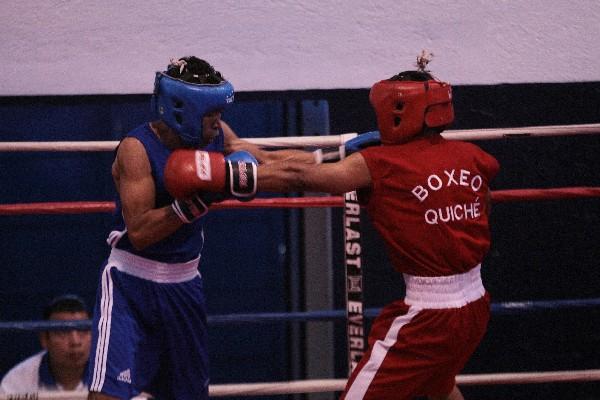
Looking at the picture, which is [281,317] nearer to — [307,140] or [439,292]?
[307,140]

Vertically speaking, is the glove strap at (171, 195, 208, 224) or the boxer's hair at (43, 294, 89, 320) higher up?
the glove strap at (171, 195, 208, 224)

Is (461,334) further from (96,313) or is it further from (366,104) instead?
(366,104)

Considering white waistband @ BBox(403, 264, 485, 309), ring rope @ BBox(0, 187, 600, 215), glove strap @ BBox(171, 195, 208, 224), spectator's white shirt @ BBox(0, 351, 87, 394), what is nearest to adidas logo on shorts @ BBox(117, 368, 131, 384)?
glove strap @ BBox(171, 195, 208, 224)

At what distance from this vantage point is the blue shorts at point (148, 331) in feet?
7.55

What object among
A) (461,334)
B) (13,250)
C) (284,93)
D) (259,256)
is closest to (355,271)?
(461,334)

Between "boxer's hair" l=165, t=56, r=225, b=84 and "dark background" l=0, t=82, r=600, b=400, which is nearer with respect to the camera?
"boxer's hair" l=165, t=56, r=225, b=84

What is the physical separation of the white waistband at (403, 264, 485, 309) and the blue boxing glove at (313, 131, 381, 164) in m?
0.38

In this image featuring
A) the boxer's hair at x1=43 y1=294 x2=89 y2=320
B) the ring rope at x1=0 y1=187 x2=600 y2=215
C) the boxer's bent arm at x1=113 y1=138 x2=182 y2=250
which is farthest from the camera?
the boxer's hair at x1=43 y1=294 x2=89 y2=320

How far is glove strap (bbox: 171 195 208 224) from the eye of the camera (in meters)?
2.24

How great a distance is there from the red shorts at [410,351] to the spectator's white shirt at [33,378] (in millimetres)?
1594

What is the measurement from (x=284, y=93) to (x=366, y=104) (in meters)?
0.51

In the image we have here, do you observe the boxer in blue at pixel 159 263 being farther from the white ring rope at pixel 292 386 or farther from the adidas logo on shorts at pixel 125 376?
the white ring rope at pixel 292 386

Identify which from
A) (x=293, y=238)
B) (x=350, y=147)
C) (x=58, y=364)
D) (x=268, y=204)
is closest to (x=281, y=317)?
(x=268, y=204)

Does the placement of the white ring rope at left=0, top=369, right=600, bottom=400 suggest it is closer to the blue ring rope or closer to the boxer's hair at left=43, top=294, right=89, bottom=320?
the blue ring rope
